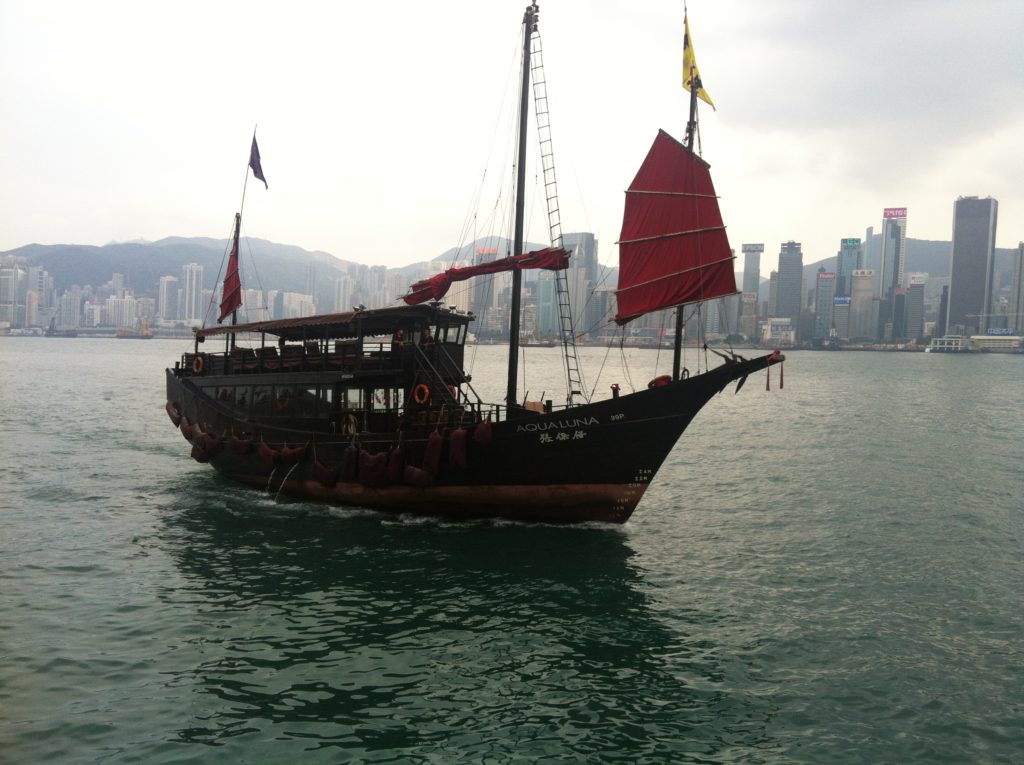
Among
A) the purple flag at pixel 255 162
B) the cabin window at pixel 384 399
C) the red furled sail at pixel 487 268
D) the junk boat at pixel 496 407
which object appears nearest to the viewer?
the junk boat at pixel 496 407

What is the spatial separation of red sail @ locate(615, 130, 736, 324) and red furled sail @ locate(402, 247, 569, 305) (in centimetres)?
183

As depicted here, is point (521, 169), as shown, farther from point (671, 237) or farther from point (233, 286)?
point (233, 286)

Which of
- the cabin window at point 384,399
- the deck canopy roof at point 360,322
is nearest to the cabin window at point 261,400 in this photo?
the deck canopy roof at point 360,322

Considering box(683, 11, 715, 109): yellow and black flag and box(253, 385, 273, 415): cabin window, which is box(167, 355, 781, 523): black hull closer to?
box(253, 385, 273, 415): cabin window

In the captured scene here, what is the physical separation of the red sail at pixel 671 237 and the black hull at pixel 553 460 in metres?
2.76

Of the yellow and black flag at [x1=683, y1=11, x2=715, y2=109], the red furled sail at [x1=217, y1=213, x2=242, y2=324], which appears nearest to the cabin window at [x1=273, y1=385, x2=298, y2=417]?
the red furled sail at [x1=217, y1=213, x2=242, y2=324]

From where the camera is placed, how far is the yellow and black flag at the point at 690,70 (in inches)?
718

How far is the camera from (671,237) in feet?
60.6

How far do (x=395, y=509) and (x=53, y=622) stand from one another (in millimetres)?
8377

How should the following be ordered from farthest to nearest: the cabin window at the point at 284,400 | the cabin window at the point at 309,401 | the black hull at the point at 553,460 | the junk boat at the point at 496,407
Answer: the cabin window at the point at 284,400
the cabin window at the point at 309,401
the junk boat at the point at 496,407
the black hull at the point at 553,460

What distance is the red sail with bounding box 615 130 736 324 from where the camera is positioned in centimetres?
1817

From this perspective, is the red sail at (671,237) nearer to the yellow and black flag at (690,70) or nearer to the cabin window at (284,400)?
the yellow and black flag at (690,70)

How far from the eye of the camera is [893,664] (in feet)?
36.7

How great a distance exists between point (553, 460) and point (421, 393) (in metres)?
4.20
